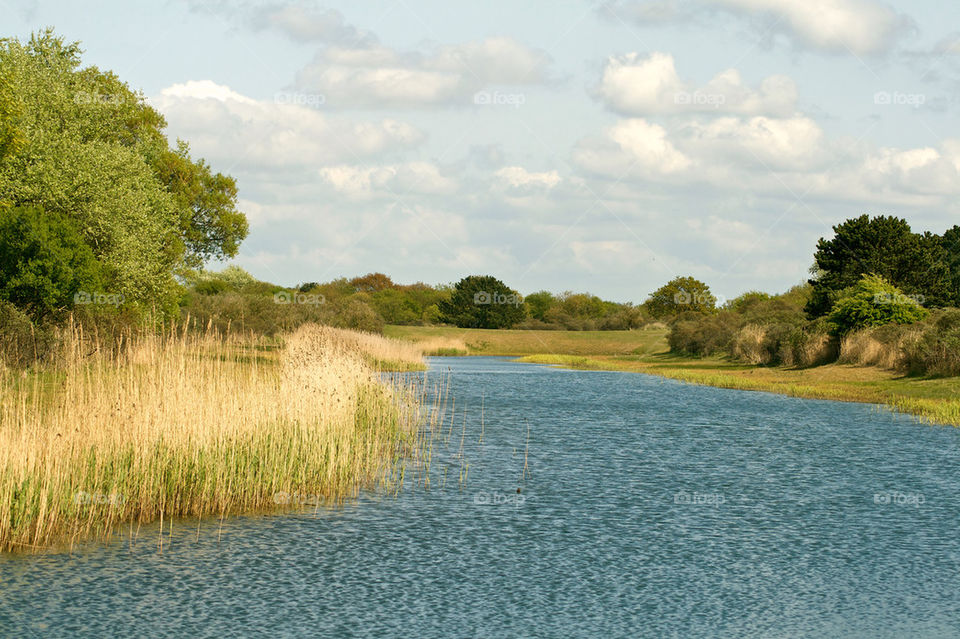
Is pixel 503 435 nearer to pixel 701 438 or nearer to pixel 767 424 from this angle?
pixel 701 438

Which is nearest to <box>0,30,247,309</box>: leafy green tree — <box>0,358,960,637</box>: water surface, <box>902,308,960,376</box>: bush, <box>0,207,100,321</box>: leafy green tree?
<box>0,207,100,321</box>: leafy green tree

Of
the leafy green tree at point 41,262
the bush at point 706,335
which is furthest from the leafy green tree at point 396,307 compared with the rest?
the leafy green tree at point 41,262

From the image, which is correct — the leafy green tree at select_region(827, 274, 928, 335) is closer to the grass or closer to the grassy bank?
the grassy bank

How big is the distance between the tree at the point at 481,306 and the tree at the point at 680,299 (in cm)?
2114

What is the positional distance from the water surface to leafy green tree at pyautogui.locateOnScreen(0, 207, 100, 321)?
17232mm

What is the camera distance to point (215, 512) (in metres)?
14.4

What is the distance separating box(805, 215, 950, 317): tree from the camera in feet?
193

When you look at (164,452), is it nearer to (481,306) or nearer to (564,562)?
(564,562)

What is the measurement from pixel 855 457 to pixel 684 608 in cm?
1300

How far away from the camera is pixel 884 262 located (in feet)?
194

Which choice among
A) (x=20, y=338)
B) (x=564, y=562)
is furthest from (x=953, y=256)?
(x=564, y=562)

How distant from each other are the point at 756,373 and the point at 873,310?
25.9 feet

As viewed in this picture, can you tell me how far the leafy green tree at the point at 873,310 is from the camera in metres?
47.3

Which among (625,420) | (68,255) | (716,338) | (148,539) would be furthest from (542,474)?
(716,338)
